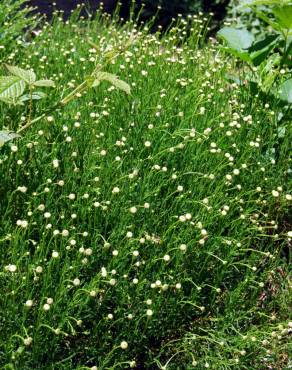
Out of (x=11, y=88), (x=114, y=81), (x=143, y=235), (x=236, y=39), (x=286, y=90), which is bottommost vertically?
(x=143, y=235)

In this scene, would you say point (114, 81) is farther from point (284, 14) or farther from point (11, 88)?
point (284, 14)

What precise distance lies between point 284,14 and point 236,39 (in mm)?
562

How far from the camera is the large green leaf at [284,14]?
3.24 meters

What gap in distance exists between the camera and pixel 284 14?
3.28 metres

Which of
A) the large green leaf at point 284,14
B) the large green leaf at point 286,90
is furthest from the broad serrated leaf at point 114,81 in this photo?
the large green leaf at point 286,90

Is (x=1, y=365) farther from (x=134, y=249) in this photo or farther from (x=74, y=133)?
(x=74, y=133)

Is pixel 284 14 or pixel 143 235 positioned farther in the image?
pixel 284 14

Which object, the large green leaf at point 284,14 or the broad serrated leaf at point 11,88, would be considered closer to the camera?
the broad serrated leaf at point 11,88

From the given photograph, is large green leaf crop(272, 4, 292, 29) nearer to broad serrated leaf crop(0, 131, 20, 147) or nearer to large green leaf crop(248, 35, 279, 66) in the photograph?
large green leaf crop(248, 35, 279, 66)

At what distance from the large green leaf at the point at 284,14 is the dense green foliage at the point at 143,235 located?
496 millimetres

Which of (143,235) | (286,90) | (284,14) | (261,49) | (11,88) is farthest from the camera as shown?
(261,49)

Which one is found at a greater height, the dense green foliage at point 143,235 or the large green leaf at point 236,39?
the large green leaf at point 236,39

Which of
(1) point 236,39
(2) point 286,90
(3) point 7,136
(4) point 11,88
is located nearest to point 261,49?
(1) point 236,39

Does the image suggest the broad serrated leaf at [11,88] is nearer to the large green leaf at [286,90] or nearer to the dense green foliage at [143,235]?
the dense green foliage at [143,235]
